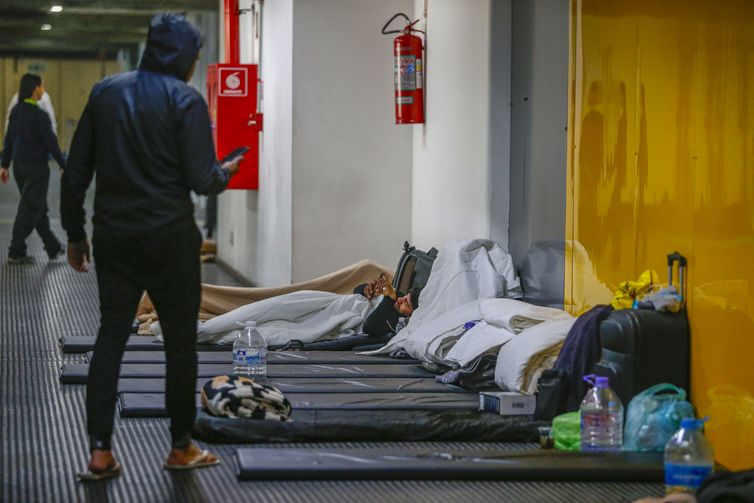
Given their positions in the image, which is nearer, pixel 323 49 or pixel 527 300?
pixel 527 300

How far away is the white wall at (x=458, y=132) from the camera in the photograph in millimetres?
6766

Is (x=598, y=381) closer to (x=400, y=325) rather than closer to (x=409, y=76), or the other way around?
(x=400, y=325)

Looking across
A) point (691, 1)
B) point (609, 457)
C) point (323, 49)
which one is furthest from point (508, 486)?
point (323, 49)

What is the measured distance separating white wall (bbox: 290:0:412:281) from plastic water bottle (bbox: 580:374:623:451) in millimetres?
4145

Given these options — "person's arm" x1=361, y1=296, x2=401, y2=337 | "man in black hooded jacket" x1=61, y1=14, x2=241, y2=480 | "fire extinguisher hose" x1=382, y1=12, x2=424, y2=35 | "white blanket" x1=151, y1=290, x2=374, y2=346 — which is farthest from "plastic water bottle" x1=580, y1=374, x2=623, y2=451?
"fire extinguisher hose" x1=382, y1=12, x2=424, y2=35

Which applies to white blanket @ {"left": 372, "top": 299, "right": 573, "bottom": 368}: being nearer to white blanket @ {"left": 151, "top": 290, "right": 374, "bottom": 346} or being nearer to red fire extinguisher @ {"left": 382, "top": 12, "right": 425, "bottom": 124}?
white blanket @ {"left": 151, "top": 290, "right": 374, "bottom": 346}

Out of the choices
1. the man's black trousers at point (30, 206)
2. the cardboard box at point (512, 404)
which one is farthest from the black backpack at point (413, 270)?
the man's black trousers at point (30, 206)

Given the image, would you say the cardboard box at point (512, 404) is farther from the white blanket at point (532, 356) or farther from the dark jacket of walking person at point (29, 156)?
the dark jacket of walking person at point (29, 156)

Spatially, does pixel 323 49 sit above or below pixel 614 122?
above

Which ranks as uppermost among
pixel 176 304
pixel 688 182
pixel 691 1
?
pixel 691 1

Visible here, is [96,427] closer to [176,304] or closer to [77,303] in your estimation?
[176,304]

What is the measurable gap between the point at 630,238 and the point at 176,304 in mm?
1996

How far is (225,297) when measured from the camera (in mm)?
7488

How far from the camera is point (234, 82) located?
9.88 meters
